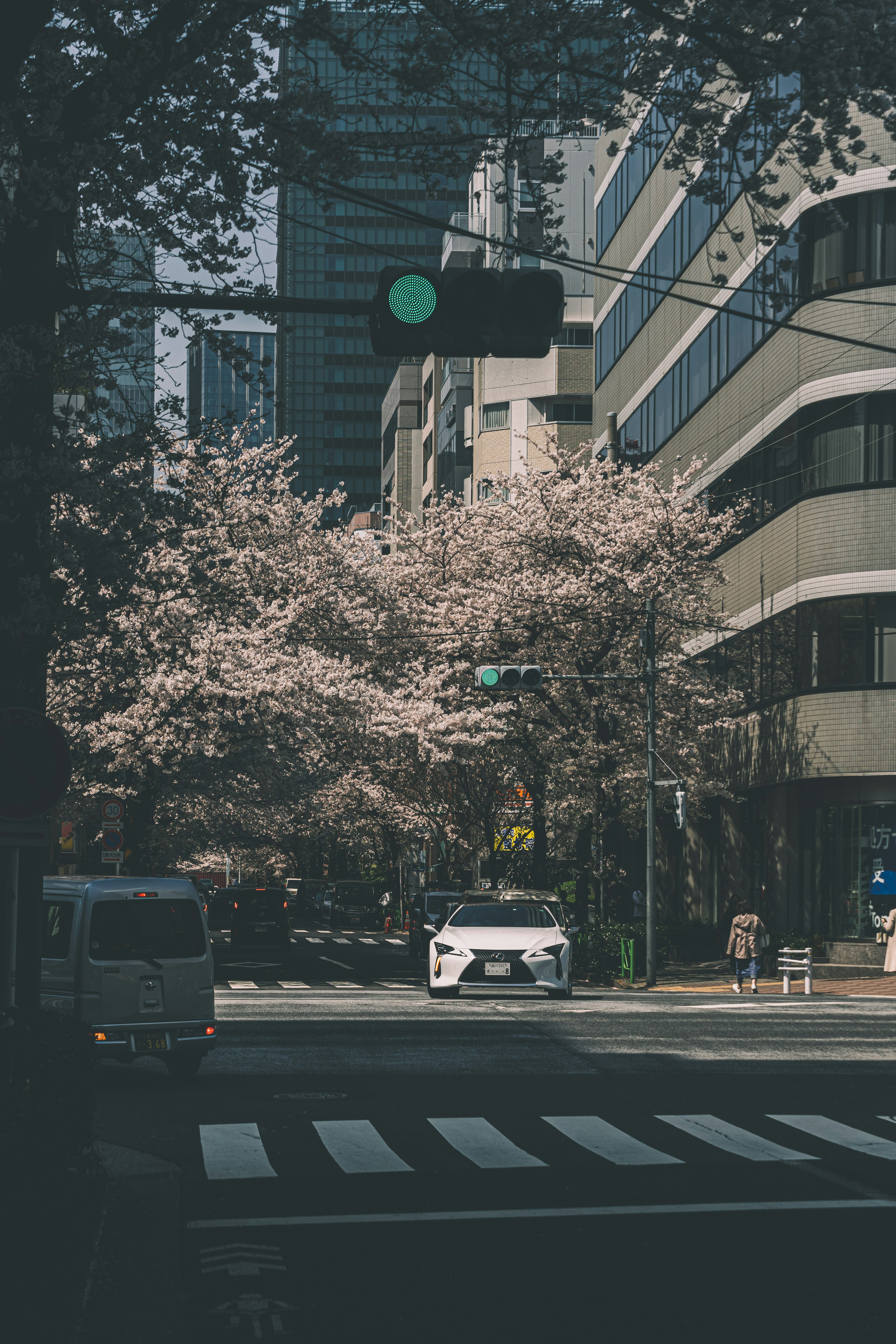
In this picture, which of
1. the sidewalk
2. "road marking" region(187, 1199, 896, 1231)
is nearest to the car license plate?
"road marking" region(187, 1199, 896, 1231)

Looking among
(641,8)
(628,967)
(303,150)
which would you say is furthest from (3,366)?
(628,967)

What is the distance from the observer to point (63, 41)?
31.8ft

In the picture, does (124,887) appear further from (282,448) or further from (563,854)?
(563,854)

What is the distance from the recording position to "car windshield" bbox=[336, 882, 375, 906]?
69062 mm

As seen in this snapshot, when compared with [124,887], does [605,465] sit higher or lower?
higher

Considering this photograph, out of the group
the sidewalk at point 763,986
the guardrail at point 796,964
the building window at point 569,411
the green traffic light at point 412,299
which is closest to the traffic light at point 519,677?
the sidewalk at point 763,986

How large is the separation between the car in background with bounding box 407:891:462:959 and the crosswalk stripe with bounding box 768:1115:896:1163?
2451 centimetres

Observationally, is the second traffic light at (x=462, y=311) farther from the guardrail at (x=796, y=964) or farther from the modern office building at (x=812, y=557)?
the guardrail at (x=796, y=964)

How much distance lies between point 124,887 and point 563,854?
44.2 meters

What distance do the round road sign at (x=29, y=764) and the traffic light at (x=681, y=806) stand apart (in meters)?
23.0

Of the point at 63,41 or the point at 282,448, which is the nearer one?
the point at 63,41

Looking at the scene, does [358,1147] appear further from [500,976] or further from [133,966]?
[500,976]

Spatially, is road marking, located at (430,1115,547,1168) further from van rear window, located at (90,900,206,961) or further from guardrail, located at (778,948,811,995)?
guardrail, located at (778,948,811,995)

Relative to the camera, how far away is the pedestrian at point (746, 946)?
100ft
